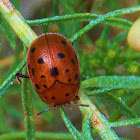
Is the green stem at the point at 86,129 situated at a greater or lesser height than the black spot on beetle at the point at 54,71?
lesser

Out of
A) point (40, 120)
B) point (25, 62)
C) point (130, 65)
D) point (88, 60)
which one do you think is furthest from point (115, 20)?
point (40, 120)

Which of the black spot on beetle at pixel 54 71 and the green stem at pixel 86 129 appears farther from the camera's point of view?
the black spot on beetle at pixel 54 71

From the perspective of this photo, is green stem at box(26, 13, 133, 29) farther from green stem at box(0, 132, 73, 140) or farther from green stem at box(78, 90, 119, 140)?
green stem at box(0, 132, 73, 140)

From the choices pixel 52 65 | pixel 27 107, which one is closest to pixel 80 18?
pixel 52 65

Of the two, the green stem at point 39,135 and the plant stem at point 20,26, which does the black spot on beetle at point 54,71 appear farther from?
the green stem at point 39,135

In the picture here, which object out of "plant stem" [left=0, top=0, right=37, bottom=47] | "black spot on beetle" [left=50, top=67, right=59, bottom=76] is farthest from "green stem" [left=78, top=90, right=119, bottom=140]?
"plant stem" [left=0, top=0, right=37, bottom=47]

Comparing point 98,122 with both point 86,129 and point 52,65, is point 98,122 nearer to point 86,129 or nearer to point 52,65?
point 86,129

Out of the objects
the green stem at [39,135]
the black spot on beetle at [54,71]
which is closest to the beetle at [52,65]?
the black spot on beetle at [54,71]

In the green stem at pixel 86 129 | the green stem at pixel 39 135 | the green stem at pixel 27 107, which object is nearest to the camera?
the green stem at pixel 86 129

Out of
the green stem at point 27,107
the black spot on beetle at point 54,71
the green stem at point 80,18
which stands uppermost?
the green stem at point 80,18

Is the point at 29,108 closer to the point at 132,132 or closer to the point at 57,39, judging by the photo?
the point at 57,39

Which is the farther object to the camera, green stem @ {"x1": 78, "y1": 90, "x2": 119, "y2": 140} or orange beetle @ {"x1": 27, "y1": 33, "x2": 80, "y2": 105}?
orange beetle @ {"x1": 27, "y1": 33, "x2": 80, "y2": 105}
